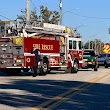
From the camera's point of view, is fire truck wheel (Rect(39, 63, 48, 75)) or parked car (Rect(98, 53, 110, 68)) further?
parked car (Rect(98, 53, 110, 68))

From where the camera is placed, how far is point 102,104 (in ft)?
36.6

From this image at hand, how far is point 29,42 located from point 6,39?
1.46 metres

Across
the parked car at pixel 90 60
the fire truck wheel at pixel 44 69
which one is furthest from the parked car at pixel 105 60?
the fire truck wheel at pixel 44 69

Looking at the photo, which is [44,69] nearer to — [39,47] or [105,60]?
[39,47]

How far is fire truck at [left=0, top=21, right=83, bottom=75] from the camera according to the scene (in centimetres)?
2359

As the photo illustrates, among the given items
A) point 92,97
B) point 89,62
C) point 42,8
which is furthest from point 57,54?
point 42,8

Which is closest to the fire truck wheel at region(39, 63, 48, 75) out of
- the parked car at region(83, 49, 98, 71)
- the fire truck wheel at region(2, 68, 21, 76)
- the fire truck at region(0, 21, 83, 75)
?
the fire truck at region(0, 21, 83, 75)

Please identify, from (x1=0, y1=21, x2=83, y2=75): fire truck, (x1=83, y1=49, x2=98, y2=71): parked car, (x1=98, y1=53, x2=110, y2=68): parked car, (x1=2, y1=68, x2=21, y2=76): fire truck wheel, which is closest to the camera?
(x1=0, y1=21, x2=83, y2=75): fire truck

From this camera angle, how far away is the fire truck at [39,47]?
2359 centimetres

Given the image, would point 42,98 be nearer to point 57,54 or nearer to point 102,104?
point 102,104

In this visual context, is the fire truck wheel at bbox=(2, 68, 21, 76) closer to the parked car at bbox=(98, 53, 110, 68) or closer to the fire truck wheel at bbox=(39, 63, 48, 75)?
the fire truck wheel at bbox=(39, 63, 48, 75)

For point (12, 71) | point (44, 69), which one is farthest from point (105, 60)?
point (12, 71)

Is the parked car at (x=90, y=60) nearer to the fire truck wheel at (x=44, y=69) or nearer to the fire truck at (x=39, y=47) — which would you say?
the fire truck at (x=39, y=47)

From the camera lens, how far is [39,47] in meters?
24.7
